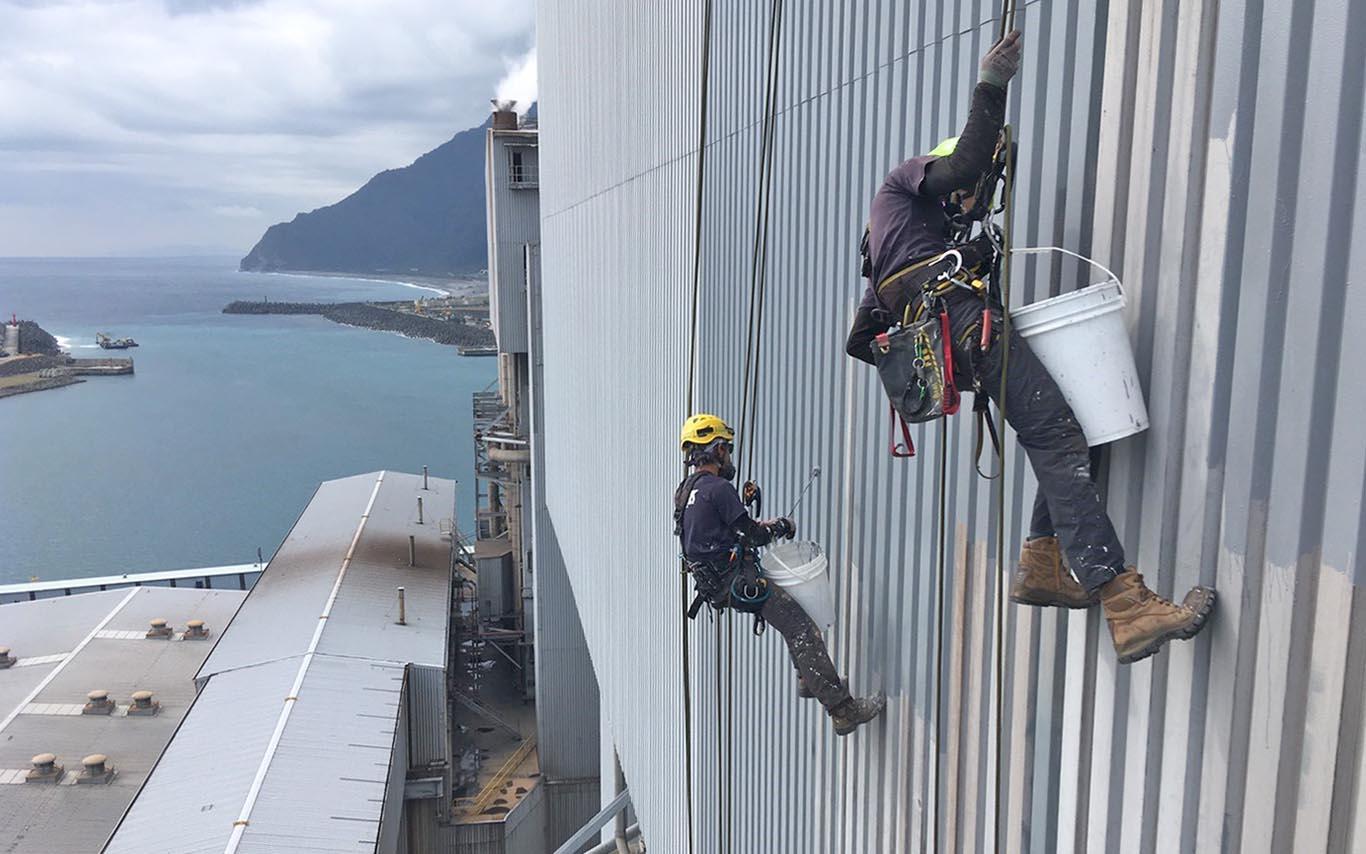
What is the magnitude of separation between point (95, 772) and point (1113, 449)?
69.2ft

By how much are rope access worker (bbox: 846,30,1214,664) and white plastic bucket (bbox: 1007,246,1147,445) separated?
5 cm

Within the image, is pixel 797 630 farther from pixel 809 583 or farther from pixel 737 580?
pixel 737 580

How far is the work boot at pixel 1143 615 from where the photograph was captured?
2.63 metres

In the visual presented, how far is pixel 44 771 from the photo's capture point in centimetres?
1880

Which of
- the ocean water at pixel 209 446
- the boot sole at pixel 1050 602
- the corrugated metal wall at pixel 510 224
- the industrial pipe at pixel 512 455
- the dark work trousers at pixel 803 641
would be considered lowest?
the ocean water at pixel 209 446

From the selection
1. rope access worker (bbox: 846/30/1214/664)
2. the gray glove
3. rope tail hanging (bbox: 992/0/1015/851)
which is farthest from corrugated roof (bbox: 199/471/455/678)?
the gray glove

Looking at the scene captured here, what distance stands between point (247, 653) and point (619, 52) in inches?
595

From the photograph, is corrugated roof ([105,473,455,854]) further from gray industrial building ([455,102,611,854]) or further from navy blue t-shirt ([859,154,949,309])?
Result: navy blue t-shirt ([859,154,949,309])

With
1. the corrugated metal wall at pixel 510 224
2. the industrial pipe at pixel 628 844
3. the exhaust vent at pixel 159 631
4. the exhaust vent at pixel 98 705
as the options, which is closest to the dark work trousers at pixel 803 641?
the industrial pipe at pixel 628 844

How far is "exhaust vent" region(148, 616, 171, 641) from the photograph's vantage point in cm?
2652

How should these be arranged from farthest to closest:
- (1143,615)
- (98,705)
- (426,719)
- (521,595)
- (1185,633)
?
(521,595), (98,705), (426,719), (1143,615), (1185,633)

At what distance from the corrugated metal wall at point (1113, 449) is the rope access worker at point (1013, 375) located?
16 centimetres

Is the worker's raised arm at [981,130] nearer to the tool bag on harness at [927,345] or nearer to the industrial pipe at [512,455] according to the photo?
the tool bag on harness at [927,345]

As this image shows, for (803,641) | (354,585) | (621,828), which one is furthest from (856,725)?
(354,585)
